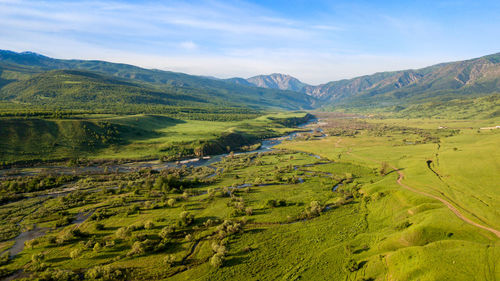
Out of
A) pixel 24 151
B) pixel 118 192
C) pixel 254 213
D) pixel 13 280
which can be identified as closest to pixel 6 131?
pixel 24 151

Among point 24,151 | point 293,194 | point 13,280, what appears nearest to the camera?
point 13,280

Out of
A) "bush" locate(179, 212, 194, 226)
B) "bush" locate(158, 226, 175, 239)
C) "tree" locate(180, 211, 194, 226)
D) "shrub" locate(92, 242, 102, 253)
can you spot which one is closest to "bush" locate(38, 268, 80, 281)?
"shrub" locate(92, 242, 102, 253)

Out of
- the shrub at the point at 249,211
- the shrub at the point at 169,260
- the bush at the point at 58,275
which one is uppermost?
the shrub at the point at 249,211

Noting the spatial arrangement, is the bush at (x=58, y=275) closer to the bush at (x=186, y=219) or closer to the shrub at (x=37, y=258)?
the shrub at (x=37, y=258)

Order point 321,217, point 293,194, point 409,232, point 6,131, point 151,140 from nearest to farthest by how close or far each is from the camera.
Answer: point 409,232 → point 321,217 → point 293,194 → point 6,131 → point 151,140

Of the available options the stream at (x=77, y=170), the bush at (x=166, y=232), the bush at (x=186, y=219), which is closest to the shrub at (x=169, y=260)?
the bush at (x=166, y=232)

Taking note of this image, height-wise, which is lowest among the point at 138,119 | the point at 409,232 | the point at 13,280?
the point at 13,280

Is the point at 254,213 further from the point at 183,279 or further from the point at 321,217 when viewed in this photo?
the point at 183,279

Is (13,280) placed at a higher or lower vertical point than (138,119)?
lower

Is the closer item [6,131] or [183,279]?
[183,279]
